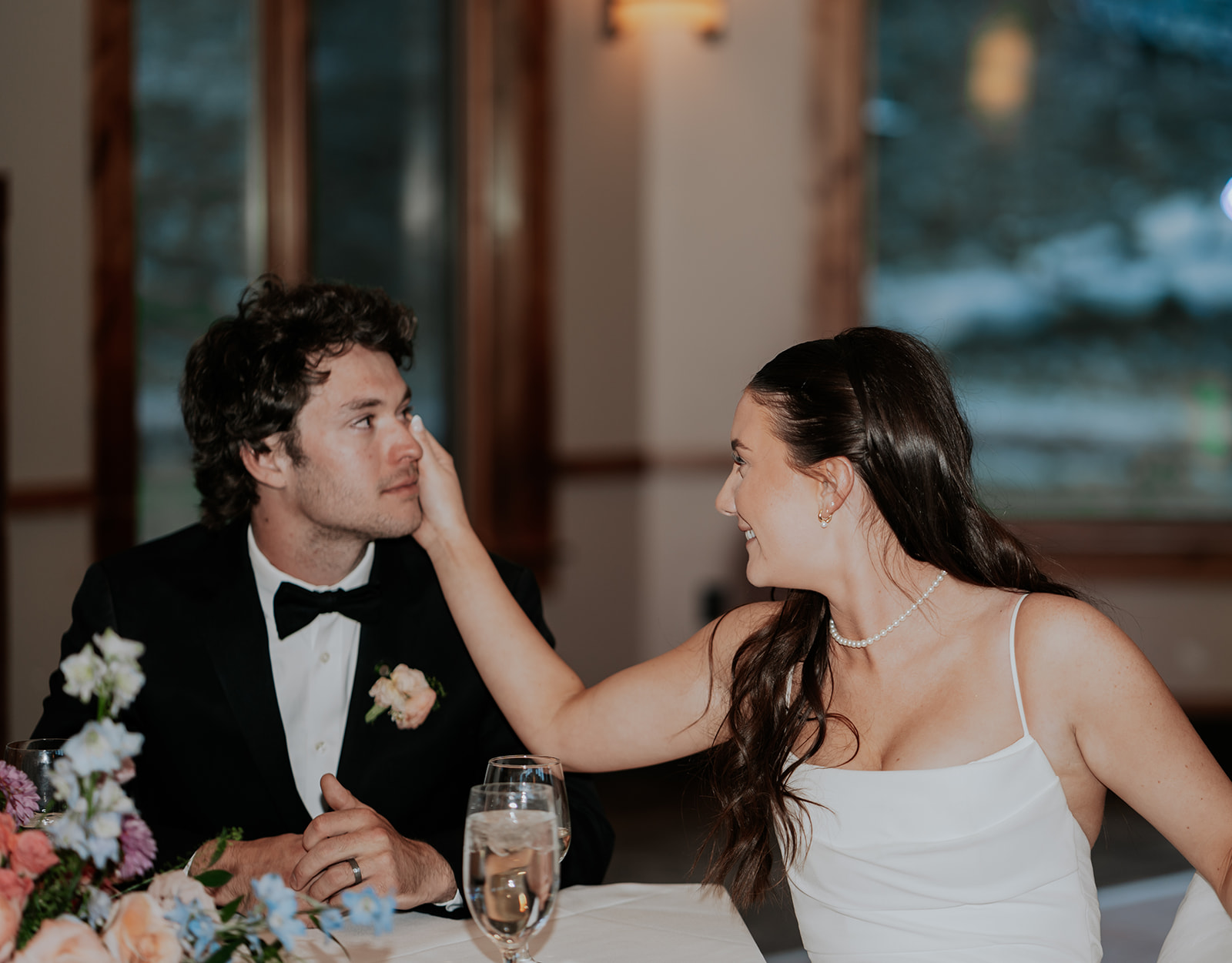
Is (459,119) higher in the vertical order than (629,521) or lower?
higher

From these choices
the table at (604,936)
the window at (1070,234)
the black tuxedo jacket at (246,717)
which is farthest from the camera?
the window at (1070,234)

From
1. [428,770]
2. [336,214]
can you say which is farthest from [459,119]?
[428,770]

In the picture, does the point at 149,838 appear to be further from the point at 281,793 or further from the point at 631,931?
the point at 281,793

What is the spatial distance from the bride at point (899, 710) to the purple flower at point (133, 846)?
839mm

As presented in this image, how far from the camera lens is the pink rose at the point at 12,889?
2.98 ft

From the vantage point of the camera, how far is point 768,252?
5.53 meters

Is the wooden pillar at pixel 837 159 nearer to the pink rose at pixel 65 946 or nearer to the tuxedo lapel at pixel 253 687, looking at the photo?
the tuxedo lapel at pixel 253 687

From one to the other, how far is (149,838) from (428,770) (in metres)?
1.02

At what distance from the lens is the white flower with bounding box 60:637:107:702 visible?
922 mm

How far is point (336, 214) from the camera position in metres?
4.41

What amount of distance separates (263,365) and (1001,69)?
4587 millimetres

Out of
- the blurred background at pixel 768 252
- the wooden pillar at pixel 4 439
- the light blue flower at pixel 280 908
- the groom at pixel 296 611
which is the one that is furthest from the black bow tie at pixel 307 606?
the blurred background at pixel 768 252

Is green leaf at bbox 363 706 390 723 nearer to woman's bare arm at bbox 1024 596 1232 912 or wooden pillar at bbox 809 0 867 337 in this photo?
woman's bare arm at bbox 1024 596 1232 912

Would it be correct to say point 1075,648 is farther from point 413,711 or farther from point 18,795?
point 18,795
